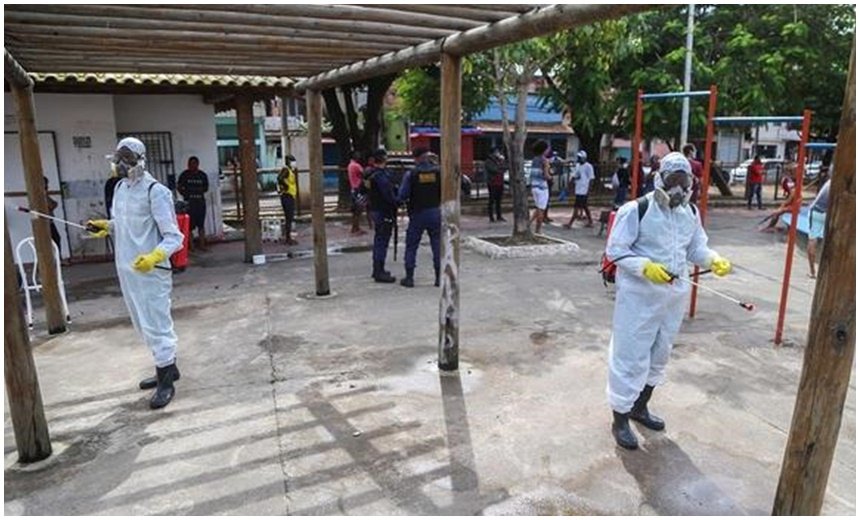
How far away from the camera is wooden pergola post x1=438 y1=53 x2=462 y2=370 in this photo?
4312 millimetres

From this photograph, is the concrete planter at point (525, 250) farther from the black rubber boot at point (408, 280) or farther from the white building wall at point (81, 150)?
the white building wall at point (81, 150)

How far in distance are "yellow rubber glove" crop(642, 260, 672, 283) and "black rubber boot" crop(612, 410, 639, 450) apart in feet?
2.78

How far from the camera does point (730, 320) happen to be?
5.98 meters

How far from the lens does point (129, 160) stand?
3996 millimetres

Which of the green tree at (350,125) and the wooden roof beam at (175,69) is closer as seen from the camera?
the wooden roof beam at (175,69)

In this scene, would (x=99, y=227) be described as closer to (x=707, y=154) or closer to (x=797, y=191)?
(x=707, y=154)

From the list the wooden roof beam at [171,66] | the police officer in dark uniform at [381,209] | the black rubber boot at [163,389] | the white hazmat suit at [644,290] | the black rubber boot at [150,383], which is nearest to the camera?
the white hazmat suit at [644,290]

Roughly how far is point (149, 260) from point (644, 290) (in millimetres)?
2919

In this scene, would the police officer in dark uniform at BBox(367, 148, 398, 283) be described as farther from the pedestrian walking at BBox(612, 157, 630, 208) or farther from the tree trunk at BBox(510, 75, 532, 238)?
the pedestrian walking at BBox(612, 157, 630, 208)

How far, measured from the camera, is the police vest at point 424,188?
7000 millimetres

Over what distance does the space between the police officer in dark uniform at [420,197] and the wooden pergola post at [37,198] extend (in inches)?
137

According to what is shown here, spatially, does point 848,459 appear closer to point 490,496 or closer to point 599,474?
point 599,474

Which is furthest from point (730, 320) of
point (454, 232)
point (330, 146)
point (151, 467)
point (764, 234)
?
point (330, 146)

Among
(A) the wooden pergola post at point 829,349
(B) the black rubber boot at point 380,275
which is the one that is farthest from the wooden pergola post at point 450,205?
(B) the black rubber boot at point 380,275
